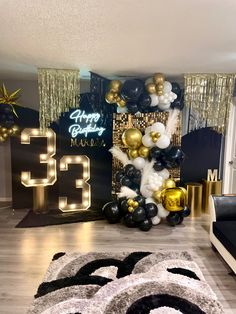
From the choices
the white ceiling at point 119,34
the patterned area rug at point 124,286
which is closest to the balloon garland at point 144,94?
the white ceiling at point 119,34

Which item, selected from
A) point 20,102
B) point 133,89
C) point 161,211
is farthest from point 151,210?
point 20,102

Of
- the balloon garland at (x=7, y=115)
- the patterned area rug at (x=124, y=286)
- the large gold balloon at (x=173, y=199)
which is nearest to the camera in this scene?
the patterned area rug at (x=124, y=286)

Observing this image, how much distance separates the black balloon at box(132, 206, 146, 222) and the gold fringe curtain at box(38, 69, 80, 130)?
184 centimetres

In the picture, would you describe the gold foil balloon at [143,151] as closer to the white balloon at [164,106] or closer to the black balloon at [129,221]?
the white balloon at [164,106]

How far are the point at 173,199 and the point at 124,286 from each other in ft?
5.49

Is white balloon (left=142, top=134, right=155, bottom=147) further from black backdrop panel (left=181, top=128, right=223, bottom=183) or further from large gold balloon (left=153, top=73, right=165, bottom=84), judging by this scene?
black backdrop panel (left=181, top=128, right=223, bottom=183)

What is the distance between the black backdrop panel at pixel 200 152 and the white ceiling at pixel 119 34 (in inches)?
57.8

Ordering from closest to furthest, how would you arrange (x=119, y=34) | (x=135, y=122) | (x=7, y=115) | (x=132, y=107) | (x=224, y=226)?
(x=119, y=34)
(x=224, y=226)
(x=132, y=107)
(x=135, y=122)
(x=7, y=115)

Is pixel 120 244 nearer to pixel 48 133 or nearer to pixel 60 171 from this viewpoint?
pixel 60 171

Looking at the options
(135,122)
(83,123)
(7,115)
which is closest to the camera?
(135,122)

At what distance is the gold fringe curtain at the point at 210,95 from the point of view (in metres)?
4.03

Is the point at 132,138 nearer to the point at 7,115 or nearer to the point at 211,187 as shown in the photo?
the point at 211,187

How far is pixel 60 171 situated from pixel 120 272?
2.17 m

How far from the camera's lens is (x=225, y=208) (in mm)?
3492
